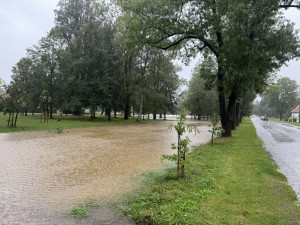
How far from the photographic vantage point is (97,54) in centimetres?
2773

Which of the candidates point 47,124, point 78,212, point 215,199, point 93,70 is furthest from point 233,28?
point 93,70

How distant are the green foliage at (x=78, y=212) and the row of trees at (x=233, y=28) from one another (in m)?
10.8

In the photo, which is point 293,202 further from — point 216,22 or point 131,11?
point 131,11

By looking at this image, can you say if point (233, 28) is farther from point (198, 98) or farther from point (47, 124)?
point (198, 98)

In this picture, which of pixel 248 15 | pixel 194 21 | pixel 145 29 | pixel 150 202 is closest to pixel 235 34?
pixel 248 15

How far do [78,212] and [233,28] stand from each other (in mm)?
12263

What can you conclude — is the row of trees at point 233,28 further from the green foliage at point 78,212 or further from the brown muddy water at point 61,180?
the green foliage at point 78,212

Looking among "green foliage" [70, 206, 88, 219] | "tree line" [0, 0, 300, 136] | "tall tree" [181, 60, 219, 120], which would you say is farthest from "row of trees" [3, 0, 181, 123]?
"green foliage" [70, 206, 88, 219]

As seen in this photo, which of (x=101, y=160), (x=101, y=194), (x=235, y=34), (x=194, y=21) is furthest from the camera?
(x=194, y=21)

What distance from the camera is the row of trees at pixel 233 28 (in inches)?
448

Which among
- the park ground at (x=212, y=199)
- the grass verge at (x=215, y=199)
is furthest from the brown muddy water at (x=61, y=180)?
the grass verge at (x=215, y=199)

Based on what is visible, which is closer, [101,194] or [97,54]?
[101,194]

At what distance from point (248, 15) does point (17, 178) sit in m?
12.4

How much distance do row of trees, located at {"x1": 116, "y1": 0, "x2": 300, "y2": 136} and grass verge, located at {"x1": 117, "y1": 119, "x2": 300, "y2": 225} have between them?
780 cm
